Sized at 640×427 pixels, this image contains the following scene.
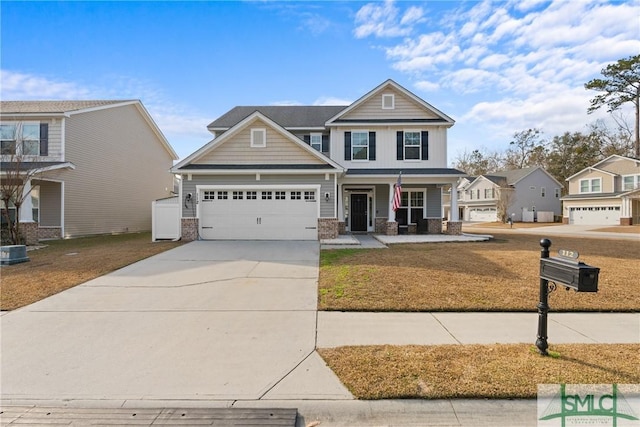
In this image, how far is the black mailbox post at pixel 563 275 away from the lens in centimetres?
344

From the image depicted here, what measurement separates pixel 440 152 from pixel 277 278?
1302cm

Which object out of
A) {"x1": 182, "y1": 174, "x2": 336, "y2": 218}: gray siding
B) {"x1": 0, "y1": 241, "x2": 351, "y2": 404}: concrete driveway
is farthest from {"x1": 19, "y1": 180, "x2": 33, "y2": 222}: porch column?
{"x1": 0, "y1": 241, "x2": 351, "y2": 404}: concrete driveway

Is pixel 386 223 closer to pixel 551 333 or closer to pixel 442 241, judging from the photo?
pixel 442 241

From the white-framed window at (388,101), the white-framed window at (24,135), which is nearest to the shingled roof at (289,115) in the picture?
the white-framed window at (388,101)

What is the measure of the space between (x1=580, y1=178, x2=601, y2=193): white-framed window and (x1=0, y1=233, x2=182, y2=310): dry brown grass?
1611 inches

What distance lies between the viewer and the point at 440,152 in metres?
17.4

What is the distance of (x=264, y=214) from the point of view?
572 inches

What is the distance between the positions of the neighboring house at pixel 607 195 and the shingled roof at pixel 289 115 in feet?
96.3

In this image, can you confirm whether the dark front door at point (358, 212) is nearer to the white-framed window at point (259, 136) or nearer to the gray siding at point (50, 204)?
the white-framed window at point (259, 136)

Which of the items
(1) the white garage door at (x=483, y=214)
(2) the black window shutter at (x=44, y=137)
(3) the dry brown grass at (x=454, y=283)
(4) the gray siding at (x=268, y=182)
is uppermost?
(2) the black window shutter at (x=44, y=137)

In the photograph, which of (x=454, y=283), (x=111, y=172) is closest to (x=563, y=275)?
(x=454, y=283)

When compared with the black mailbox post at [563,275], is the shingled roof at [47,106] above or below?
above

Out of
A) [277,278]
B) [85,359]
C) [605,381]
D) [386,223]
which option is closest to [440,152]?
[386,223]

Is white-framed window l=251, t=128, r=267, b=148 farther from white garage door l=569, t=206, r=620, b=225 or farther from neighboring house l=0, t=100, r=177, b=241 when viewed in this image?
white garage door l=569, t=206, r=620, b=225
